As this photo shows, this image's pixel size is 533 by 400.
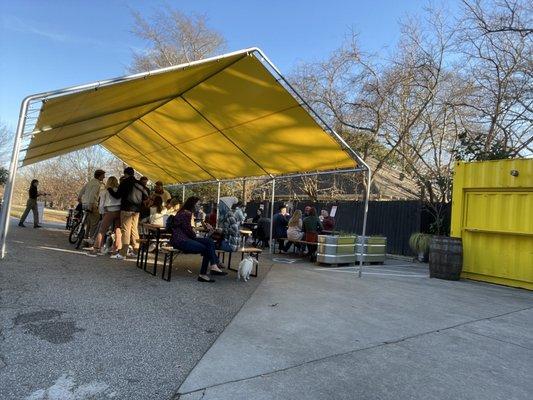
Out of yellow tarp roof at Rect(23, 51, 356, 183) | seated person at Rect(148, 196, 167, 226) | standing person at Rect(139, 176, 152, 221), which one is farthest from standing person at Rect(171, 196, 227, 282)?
seated person at Rect(148, 196, 167, 226)

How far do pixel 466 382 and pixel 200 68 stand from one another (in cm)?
590

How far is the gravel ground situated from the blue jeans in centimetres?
39

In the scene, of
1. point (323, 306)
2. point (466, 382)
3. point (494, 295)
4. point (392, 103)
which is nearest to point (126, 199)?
point (323, 306)

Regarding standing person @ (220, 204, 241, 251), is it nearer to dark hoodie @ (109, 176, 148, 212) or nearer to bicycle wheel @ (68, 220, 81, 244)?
dark hoodie @ (109, 176, 148, 212)

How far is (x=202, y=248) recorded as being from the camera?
7.12 meters

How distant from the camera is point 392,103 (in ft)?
64.4

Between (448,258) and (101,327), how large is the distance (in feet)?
25.7

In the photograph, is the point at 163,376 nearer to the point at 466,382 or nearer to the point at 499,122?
the point at 466,382

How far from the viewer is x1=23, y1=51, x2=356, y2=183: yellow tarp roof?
23.6 feet

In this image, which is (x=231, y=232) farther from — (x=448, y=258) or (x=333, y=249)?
(x=448, y=258)

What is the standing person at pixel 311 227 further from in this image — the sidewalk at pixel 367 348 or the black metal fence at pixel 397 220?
the black metal fence at pixel 397 220

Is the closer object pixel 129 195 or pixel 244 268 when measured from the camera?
pixel 244 268

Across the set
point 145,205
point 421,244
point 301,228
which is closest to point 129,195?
point 145,205

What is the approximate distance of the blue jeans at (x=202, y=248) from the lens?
7.05 meters
